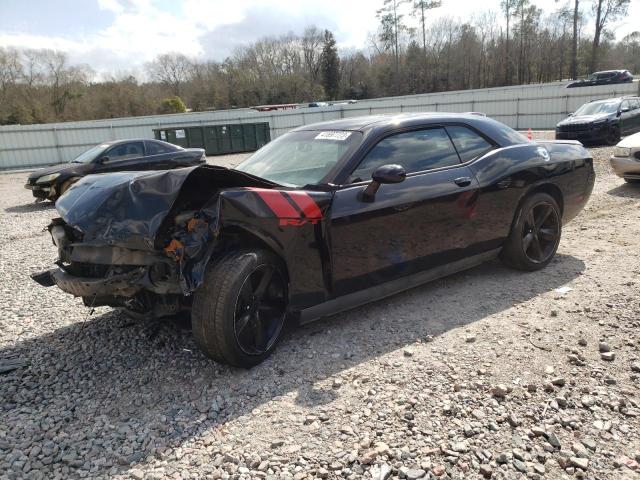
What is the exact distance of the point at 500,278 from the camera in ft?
14.8

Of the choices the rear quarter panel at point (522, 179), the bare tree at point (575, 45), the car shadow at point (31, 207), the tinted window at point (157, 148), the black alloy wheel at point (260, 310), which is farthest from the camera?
the bare tree at point (575, 45)

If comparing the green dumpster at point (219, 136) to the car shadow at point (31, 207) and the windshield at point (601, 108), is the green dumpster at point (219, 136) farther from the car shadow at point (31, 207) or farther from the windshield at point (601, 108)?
the windshield at point (601, 108)

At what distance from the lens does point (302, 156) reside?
3.78 m

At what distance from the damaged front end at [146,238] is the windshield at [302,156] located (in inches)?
23.7

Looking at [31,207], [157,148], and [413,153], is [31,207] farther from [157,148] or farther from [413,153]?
[413,153]

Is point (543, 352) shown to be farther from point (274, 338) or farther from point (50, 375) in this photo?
point (50, 375)

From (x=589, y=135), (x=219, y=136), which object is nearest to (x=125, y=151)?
(x=219, y=136)

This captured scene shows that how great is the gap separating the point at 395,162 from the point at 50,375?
2.86 metres

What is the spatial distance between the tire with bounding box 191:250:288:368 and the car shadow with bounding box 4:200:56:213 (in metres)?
9.40

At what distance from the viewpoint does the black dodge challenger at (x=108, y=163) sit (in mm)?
10344

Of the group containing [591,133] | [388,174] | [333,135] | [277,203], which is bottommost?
[591,133]

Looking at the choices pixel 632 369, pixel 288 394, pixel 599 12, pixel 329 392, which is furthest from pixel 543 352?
pixel 599 12

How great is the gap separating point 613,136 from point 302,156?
46.0 ft

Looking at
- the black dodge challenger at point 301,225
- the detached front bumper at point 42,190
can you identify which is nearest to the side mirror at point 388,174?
the black dodge challenger at point 301,225
